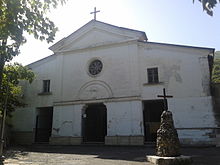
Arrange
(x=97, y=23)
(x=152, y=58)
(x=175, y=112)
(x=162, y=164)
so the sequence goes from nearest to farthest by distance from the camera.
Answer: (x=162, y=164)
(x=175, y=112)
(x=152, y=58)
(x=97, y=23)

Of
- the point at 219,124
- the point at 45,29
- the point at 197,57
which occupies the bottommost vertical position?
the point at 219,124

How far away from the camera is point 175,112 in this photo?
14.6 meters

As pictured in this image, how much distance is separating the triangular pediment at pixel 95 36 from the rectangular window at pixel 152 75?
2.88m

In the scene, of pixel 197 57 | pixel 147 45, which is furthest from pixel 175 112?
pixel 147 45

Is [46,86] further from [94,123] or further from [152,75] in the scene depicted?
[152,75]

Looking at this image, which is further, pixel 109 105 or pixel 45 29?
pixel 109 105

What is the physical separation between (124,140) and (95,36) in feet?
30.5

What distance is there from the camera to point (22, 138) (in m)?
18.7

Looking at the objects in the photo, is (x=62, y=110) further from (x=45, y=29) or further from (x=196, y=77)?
(x=45, y=29)

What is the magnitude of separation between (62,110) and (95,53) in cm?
562

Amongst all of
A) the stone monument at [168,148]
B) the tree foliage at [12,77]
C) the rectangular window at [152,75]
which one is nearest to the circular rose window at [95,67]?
the rectangular window at [152,75]

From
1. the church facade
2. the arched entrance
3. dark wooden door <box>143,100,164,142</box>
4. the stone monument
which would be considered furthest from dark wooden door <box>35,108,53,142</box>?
the stone monument

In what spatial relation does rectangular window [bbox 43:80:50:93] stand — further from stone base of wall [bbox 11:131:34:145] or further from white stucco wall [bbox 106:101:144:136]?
white stucco wall [bbox 106:101:144:136]

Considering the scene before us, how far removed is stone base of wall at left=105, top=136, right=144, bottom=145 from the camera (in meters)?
14.9
